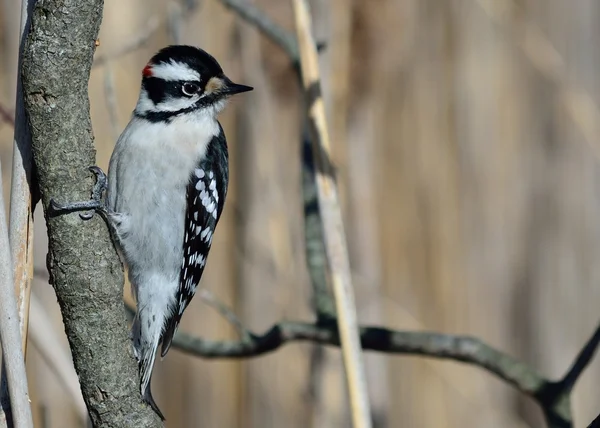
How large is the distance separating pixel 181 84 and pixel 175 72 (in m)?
0.04

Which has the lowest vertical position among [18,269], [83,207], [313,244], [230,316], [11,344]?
[230,316]

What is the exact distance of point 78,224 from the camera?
179cm

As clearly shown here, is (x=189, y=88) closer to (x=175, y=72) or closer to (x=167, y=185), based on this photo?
(x=175, y=72)

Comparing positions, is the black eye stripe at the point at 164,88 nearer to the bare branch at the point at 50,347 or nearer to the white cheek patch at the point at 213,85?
the white cheek patch at the point at 213,85

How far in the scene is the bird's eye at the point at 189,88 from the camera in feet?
8.80

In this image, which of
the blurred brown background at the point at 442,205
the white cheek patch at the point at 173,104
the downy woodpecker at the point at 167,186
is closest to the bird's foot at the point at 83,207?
the downy woodpecker at the point at 167,186

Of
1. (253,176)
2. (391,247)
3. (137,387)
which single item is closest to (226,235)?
(253,176)

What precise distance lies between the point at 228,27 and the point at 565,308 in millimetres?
2451

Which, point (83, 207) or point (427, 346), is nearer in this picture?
point (83, 207)

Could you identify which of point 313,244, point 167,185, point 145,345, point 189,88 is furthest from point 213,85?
point 145,345

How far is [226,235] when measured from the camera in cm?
463

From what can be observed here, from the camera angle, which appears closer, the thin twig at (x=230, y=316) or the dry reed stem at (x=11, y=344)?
the dry reed stem at (x=11, y=344)

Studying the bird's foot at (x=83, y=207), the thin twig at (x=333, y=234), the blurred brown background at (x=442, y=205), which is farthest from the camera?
the blurred brown background at (x=442, y=205)

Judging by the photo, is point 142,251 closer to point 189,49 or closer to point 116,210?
point 116,210
